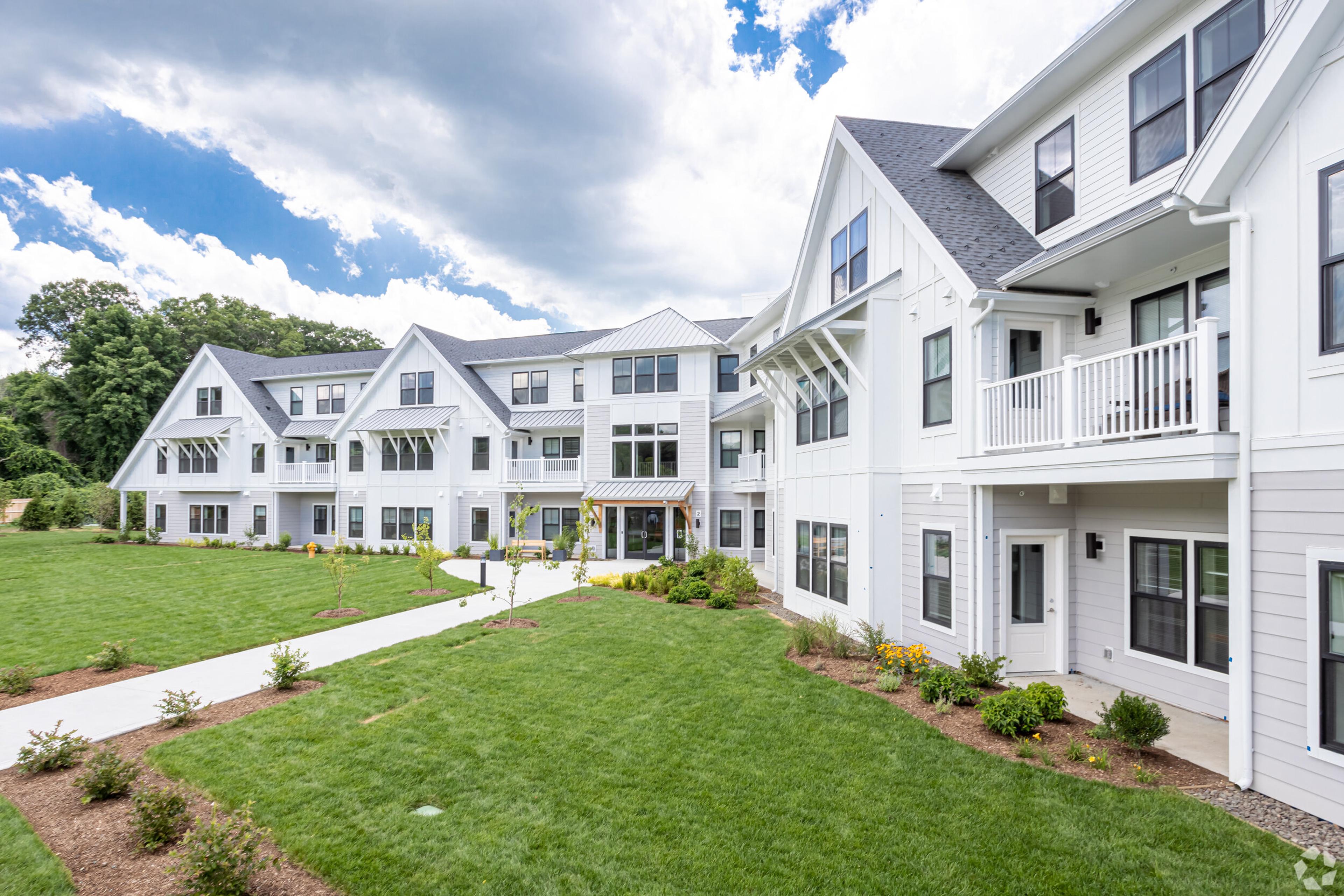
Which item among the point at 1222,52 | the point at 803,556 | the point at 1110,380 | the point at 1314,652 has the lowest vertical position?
the point at 803,556

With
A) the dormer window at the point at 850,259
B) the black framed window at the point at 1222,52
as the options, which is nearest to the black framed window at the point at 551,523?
the dormer window at the point at 850,259

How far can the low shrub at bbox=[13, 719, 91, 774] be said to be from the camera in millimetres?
5969

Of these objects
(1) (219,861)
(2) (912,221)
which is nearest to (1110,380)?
(2) (912,221)

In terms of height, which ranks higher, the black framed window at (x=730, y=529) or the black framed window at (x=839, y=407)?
the black framed window at (x=839, y=407)

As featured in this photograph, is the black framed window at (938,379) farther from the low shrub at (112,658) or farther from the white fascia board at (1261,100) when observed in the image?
the low shrub at (112,658)

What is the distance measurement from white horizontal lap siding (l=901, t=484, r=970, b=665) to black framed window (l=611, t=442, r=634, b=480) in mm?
16045

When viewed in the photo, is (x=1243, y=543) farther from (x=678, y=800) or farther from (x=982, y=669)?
(x=678, y=800)

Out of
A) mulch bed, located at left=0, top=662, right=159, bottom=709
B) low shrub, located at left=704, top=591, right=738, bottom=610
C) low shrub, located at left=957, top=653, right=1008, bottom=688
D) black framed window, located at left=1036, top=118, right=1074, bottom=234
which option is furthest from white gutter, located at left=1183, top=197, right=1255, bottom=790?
mulch bed, located at left=0, top=662, right=159, bottom=709

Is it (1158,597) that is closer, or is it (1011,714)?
(1011,714)

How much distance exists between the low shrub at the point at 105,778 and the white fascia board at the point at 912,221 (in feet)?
37.4

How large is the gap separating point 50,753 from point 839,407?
12610mm

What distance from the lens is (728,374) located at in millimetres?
25062

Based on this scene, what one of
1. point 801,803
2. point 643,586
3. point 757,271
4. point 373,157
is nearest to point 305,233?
point 373,157

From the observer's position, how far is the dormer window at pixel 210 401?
31.6 m
